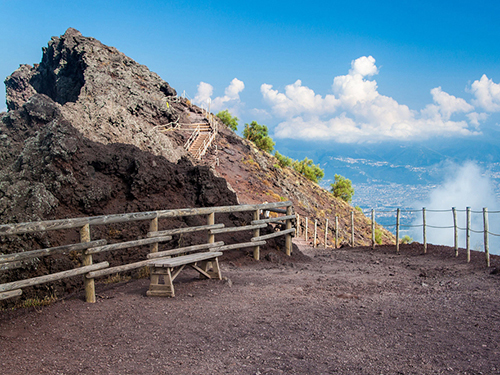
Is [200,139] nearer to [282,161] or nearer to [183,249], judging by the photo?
[282,161]

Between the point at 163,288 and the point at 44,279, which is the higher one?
the point at 44,279

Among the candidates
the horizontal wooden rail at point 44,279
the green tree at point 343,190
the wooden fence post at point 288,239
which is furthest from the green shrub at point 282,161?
the horizontal wooden rail at point 44,279

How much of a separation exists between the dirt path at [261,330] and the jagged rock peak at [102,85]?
35.7 ft

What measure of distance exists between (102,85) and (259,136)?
36.9m

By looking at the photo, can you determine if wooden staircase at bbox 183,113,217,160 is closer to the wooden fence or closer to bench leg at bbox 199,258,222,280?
bench leg at bbox 199,258,222,280

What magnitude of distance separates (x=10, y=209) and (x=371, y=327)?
7321 mm

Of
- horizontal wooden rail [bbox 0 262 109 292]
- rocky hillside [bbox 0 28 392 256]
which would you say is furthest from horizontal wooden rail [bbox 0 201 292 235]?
rocky hillside [bbox 0 28 392 256]

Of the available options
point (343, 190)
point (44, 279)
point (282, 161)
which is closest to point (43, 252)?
point (44, 279)

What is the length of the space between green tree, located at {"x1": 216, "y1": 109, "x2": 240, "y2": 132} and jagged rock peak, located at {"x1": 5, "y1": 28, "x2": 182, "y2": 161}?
1900 cm

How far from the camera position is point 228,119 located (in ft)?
226

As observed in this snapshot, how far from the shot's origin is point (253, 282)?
8133 millimetres

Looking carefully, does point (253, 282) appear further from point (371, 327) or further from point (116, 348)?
point (116, 348)

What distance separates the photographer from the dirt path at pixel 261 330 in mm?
4168

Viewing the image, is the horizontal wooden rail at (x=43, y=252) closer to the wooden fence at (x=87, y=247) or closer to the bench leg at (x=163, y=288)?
the wooden fence at (x=87, y=247)
